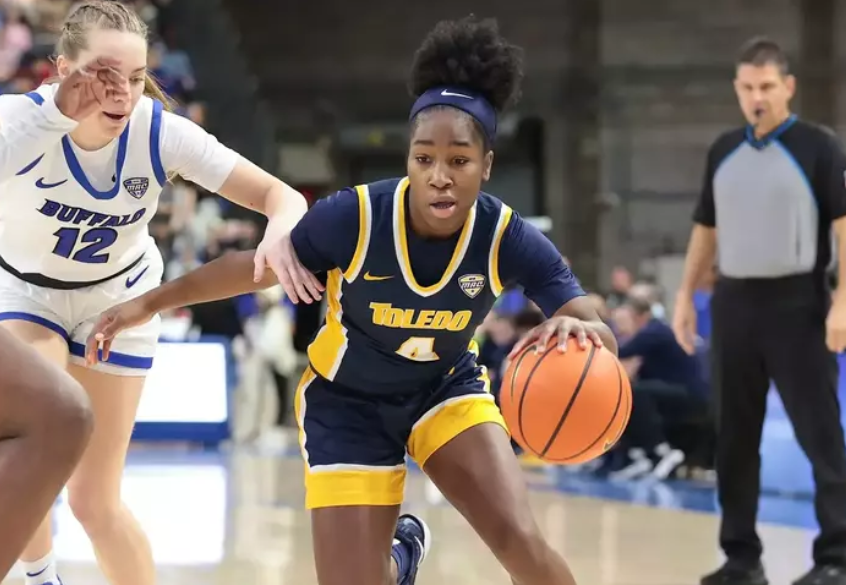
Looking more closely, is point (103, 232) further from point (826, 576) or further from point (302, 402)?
point (826, 576)

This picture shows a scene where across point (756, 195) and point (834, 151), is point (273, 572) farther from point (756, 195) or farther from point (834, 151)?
point (834, 151)

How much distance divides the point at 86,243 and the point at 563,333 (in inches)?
60.2

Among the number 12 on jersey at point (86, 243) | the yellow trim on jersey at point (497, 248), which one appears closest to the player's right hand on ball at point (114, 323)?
the number 12 on jersey at point (86, 243)

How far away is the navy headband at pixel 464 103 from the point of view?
3.19m

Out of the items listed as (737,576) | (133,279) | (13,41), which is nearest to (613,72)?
(13,41)

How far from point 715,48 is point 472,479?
49.8ft

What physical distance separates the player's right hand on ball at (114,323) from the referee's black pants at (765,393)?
2.69 m

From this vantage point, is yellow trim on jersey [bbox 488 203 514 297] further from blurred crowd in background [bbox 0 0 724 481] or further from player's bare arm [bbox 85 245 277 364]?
blurred crowd in background [bbox 0 0 724 481]

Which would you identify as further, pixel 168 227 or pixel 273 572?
pixel 168 227

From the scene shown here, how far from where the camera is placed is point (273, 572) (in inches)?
198

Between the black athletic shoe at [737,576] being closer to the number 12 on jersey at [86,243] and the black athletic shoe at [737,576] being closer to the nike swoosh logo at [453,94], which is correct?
the nike swoosh logo at [453,94]

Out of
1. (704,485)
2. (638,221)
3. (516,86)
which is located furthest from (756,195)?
(638,221)

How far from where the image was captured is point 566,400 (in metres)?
3.08

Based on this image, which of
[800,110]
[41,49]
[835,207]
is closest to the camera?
[835,207]
